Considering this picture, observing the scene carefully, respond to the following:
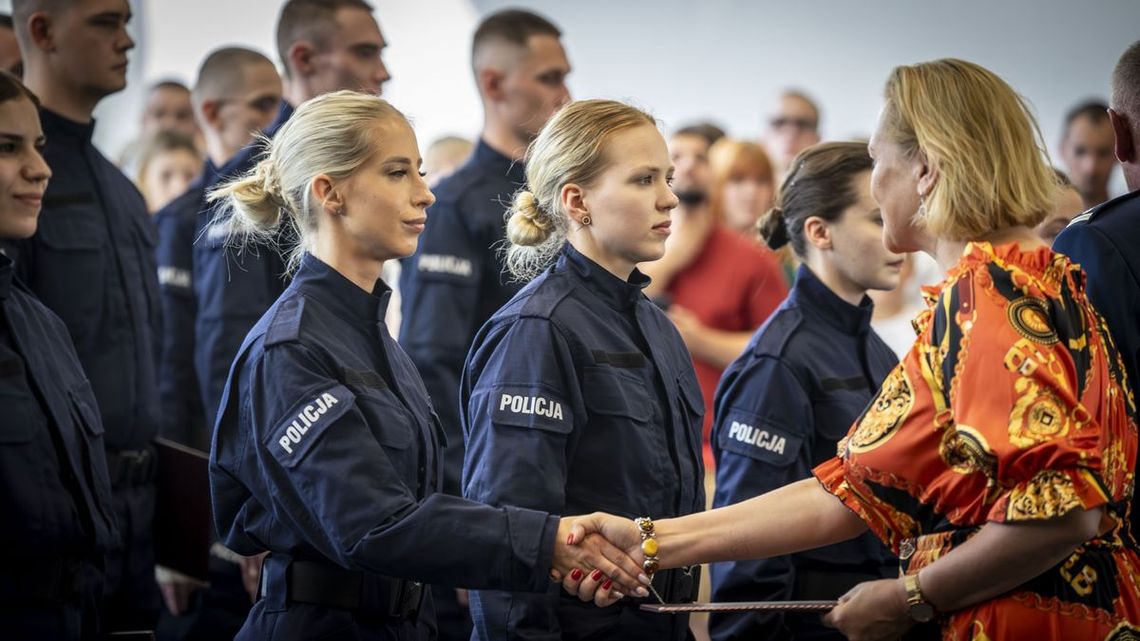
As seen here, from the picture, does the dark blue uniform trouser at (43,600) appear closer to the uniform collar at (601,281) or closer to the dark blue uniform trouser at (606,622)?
the dark blue uniform trouser at (606,622)

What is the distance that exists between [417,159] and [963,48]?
5124 mm

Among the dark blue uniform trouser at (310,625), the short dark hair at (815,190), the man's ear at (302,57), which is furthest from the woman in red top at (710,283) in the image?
the dark blue uniform trouser at (310,625)

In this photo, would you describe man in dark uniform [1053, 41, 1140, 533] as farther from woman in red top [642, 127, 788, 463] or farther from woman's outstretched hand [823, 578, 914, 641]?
woman in red top [642, 127, 788, 463]

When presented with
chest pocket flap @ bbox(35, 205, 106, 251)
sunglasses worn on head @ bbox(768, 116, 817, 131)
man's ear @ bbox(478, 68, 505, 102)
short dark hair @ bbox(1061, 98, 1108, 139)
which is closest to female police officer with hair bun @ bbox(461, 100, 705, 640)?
chest pocket flap @ bbox(35, 205, 106, 251)

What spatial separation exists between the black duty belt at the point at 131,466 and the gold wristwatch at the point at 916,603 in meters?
2.04

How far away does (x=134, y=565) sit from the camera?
3.21 metres

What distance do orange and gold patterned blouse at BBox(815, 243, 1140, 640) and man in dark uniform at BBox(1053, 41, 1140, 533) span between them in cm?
28

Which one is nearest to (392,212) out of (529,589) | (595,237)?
(595,237)

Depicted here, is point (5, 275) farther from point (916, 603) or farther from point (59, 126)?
point (916, 603)

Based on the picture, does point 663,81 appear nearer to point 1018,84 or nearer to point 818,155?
point 1018,84

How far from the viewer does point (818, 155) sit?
3.10 metres

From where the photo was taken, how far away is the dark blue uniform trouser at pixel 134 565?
315 centimetres

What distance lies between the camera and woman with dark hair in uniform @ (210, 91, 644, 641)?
2.07 metres

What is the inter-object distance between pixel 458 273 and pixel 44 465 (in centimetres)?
151
